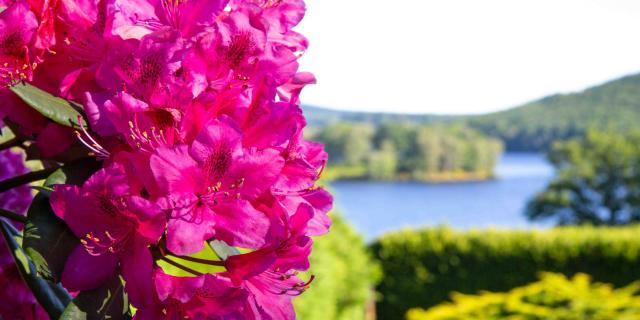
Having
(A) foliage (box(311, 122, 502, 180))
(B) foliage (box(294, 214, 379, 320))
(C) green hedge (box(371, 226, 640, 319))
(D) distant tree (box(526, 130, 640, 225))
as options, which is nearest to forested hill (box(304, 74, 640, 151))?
(A) foliage (box(311, 122, 502, 180))

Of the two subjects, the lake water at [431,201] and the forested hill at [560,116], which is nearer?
the lake water at [431,201]

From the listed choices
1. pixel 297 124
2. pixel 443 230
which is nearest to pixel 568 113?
pixel 443 230

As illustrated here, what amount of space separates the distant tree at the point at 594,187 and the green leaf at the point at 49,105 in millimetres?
35014

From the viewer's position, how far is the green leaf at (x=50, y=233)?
47 centimetres

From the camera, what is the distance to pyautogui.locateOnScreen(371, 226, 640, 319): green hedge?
7.32 m

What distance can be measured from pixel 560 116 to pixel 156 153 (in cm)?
Result: 5424

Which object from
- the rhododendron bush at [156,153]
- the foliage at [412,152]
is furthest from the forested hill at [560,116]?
the rhododendron bush at [156,153]

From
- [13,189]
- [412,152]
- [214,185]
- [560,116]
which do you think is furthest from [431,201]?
[214,185]

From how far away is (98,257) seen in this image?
47 centimetres

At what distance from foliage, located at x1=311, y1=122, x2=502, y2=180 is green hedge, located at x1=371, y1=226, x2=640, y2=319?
35.7 meters

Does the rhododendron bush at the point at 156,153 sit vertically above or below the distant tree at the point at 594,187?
above

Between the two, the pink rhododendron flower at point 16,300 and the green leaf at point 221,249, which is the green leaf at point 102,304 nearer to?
the green leaf at point 221,249

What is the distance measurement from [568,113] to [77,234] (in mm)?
54291

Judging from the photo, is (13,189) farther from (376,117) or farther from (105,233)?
(376,117)
